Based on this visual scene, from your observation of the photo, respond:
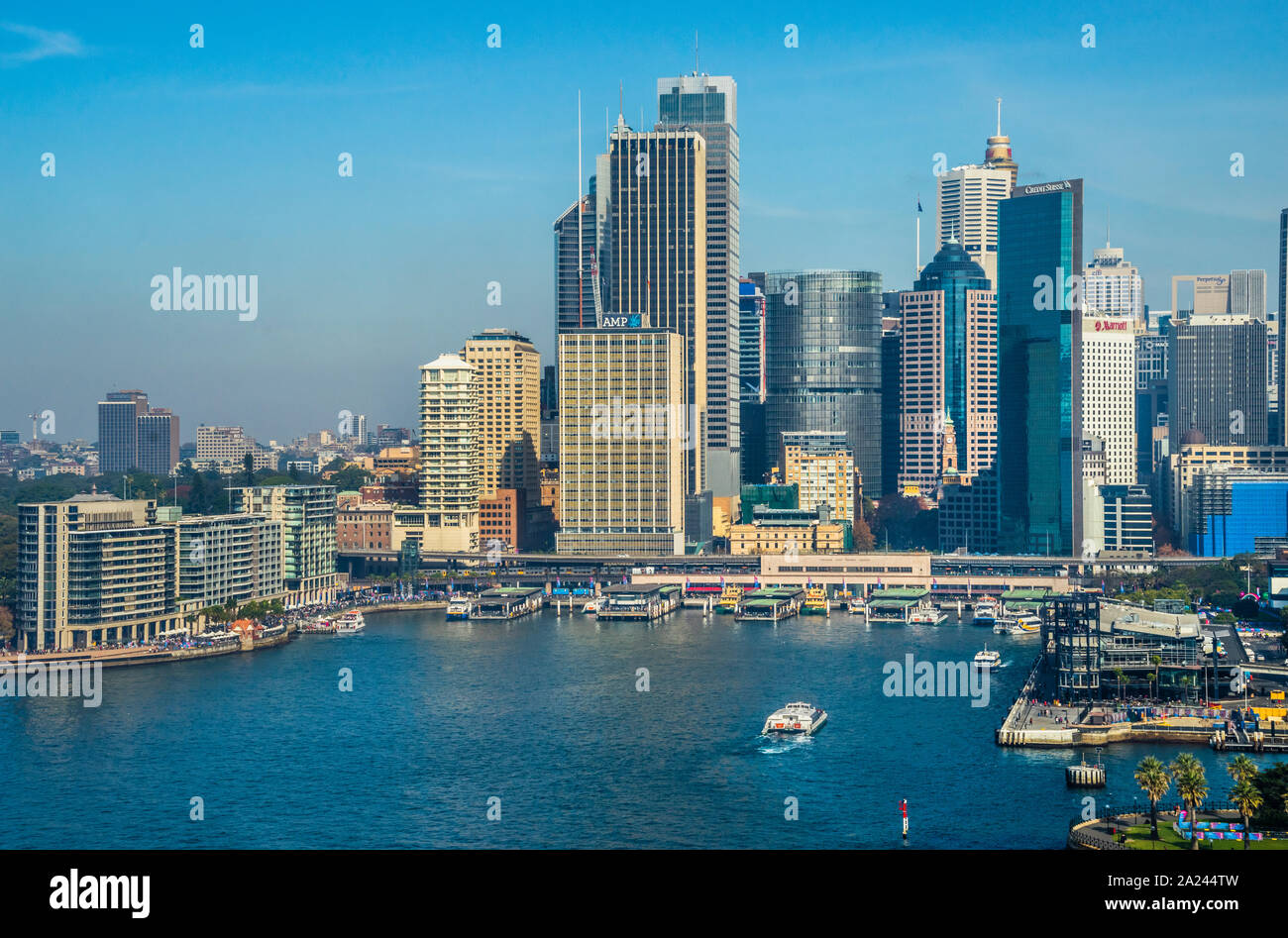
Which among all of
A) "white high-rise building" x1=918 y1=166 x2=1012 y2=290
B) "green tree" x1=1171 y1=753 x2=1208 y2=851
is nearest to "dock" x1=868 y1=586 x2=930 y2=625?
→ "green tree" x1=1171 y1=753 x2=1208 y2=851

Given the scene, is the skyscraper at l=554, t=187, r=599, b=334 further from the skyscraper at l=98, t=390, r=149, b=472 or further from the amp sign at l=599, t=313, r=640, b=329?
the skyscraper at l=98, t=390, r=149, b=472

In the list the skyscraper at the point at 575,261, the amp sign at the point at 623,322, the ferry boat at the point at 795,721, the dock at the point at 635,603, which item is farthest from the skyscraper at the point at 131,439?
the ferry boat at the point at 795,721

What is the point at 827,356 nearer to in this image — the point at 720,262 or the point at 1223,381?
the point at 720,262

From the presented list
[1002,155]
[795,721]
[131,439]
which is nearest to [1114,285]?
[1002,155]

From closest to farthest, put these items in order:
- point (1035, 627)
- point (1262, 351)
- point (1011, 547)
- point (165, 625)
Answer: point (165, 625)
point (1035, 627)
point (1011, 547)
point (1262, 351)

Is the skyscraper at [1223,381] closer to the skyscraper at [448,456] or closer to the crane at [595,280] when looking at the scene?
the crane at [595,280]
